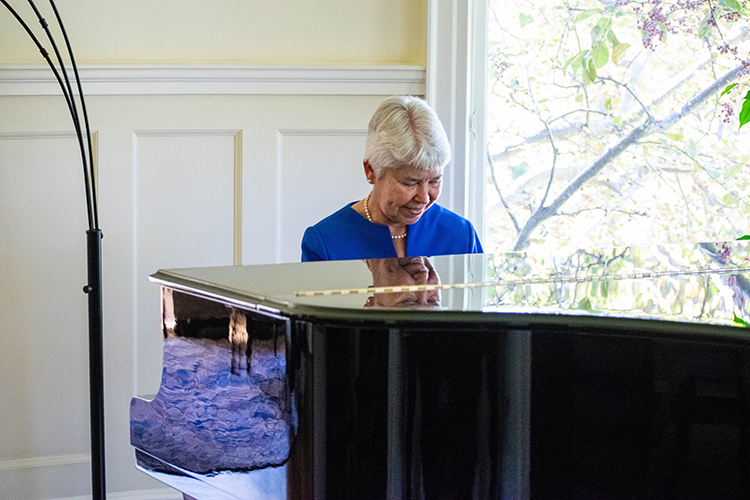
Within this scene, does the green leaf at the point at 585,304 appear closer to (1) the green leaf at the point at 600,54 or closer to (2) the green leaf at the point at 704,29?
(1) the green leaf at the point at 600,54

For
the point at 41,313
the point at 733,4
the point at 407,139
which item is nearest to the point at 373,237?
the point at 407,139

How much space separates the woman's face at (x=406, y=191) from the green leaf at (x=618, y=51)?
1.15m

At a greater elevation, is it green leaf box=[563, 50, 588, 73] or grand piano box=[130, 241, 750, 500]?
green leaf box=[563, 50, 588, 73]

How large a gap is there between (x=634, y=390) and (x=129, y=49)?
6.60 feet

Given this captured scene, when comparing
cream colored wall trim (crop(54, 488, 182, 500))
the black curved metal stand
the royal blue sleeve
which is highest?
the royal blue sleeve

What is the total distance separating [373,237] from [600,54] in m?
1.29

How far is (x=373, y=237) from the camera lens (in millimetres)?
2076

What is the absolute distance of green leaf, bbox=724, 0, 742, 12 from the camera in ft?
9.04

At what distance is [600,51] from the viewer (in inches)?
108

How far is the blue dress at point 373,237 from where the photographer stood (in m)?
2.04

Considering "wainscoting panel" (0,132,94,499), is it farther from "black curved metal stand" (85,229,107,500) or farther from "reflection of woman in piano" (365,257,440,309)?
"reflection of woman in piano" (365,257,440,309)

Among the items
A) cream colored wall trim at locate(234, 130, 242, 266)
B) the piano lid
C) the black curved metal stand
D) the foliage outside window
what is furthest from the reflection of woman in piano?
the foliage outside window

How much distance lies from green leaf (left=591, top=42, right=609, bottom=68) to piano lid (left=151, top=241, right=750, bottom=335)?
1.17m

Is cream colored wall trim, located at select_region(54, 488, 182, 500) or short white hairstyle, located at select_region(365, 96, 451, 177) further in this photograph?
cream colored wall trim, located at select_region(54, 488, 182, 500)
